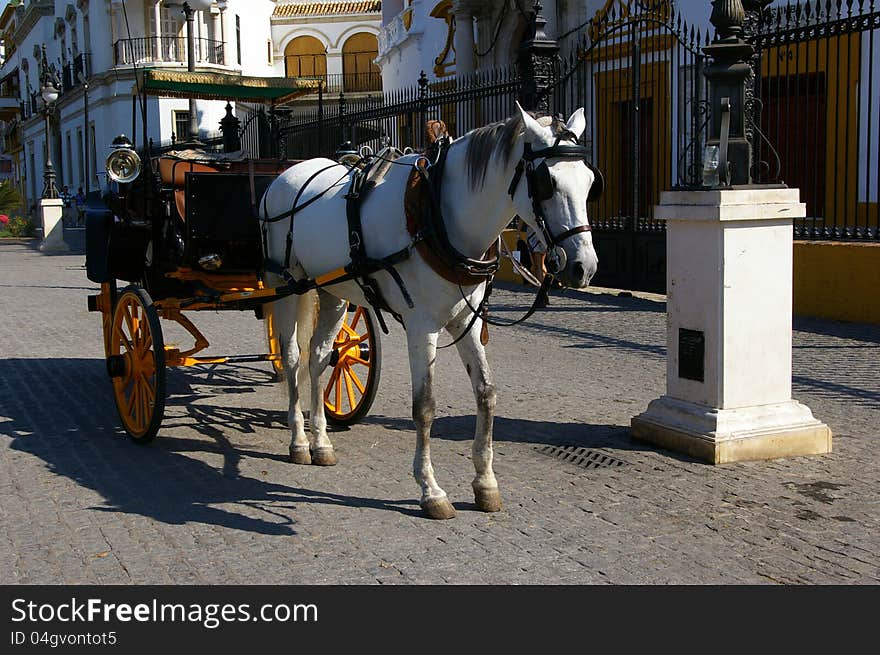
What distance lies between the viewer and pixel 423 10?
30.0 metres

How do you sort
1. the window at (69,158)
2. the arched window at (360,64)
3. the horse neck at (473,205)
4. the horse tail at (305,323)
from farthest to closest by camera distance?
the arched window at (360,64) < the window at (69,158) < the horse tail at (305,323) < the horse neck at (473,205)

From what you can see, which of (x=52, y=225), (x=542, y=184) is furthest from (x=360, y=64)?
(x=542, y=184)

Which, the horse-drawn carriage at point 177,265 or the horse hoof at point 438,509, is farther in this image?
the horse-drawn carriage at point 177,265

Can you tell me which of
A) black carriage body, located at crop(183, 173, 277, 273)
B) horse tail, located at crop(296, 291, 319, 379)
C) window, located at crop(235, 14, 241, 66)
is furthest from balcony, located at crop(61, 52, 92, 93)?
horse tail, located at crop(296, 291, 319, 379)

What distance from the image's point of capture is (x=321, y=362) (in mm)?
6414

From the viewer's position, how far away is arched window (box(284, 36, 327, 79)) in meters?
53.3

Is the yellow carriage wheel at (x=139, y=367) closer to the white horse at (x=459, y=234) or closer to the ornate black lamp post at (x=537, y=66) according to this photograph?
the white horse at (x=459, y=234)

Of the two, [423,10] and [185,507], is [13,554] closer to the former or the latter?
[185,507]

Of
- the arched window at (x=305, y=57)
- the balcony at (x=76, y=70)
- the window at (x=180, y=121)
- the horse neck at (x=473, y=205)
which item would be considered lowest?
the horse neck at (x=473, y=205)

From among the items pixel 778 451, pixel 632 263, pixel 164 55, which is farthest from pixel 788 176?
pixel 164 55

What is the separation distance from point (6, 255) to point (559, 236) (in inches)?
964

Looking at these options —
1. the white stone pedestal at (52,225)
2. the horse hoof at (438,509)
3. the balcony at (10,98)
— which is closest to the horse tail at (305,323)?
the horse hoof at (438,509)

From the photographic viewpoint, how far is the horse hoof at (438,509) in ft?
16.8

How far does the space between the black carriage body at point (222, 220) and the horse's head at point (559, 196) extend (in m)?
2.63
